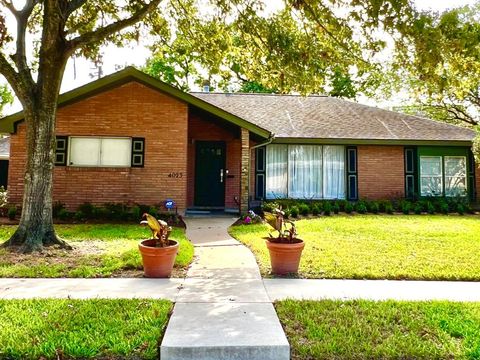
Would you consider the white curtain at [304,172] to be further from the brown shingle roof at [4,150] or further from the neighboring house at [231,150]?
the brown shingle roof at [4,150]

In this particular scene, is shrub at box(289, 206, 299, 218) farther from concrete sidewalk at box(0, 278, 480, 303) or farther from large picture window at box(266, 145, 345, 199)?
concrete sidewalk at box(0, 278, 480, 303)

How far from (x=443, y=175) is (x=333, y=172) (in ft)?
15.8

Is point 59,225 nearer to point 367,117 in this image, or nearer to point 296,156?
point 296,156

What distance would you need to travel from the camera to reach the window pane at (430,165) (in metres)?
14.4

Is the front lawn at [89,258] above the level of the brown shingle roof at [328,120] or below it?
below

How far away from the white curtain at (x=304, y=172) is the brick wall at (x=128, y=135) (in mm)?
4963

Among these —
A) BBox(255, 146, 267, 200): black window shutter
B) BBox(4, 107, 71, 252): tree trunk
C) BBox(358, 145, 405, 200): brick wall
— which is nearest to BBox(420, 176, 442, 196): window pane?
BBox(358, 145, 405, 200): brick wall

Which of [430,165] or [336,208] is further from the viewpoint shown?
[430,165]

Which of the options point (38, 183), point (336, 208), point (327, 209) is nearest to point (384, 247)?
point (327, 209)

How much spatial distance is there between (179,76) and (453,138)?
2314 centimetres

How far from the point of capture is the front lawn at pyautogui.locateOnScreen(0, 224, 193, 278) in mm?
5270

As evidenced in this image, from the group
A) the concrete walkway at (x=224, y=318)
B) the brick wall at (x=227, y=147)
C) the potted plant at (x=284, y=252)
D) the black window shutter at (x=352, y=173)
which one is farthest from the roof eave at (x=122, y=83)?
the potted plant at (x=284, y=252)

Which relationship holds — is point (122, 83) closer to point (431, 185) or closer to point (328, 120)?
point (328, 120)

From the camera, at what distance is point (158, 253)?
4.99 metres
